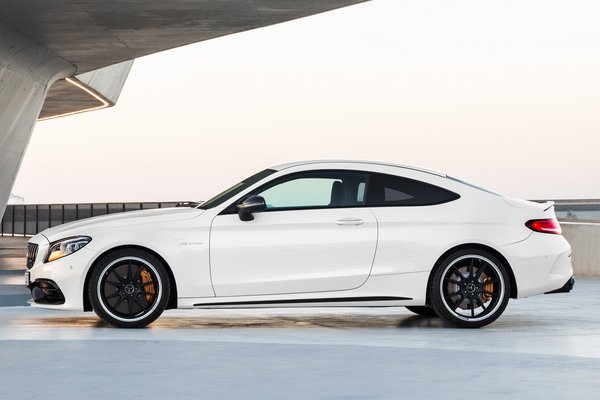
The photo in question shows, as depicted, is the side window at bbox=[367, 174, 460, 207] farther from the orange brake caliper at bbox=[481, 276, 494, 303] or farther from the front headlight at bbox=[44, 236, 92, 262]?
the front headlight at bbox=[44, 236, 92, 262]

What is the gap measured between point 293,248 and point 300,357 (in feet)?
→ 6.99

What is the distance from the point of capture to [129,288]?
1066 centimetres

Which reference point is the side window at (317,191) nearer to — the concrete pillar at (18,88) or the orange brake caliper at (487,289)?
the orange brake caliper at (487,289)

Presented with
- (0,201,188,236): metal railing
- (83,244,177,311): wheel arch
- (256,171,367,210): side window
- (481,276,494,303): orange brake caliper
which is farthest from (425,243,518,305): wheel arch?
(0,201,188,236): metal railing

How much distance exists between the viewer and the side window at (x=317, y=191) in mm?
10969

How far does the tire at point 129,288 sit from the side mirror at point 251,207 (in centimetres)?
83

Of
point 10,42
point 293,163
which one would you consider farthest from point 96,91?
point 293,163

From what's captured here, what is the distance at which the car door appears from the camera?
Answer: 35.1ft

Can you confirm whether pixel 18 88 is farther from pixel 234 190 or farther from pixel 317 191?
pixel 317 191

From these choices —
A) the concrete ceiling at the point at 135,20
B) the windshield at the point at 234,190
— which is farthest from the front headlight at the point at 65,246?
the concrete ceiling at the point at 135,20

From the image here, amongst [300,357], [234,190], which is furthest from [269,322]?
[300,357]

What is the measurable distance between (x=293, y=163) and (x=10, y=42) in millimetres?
8950

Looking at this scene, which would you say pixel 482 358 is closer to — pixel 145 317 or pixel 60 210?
pixel 145 317

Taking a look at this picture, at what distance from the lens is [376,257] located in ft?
35.6
